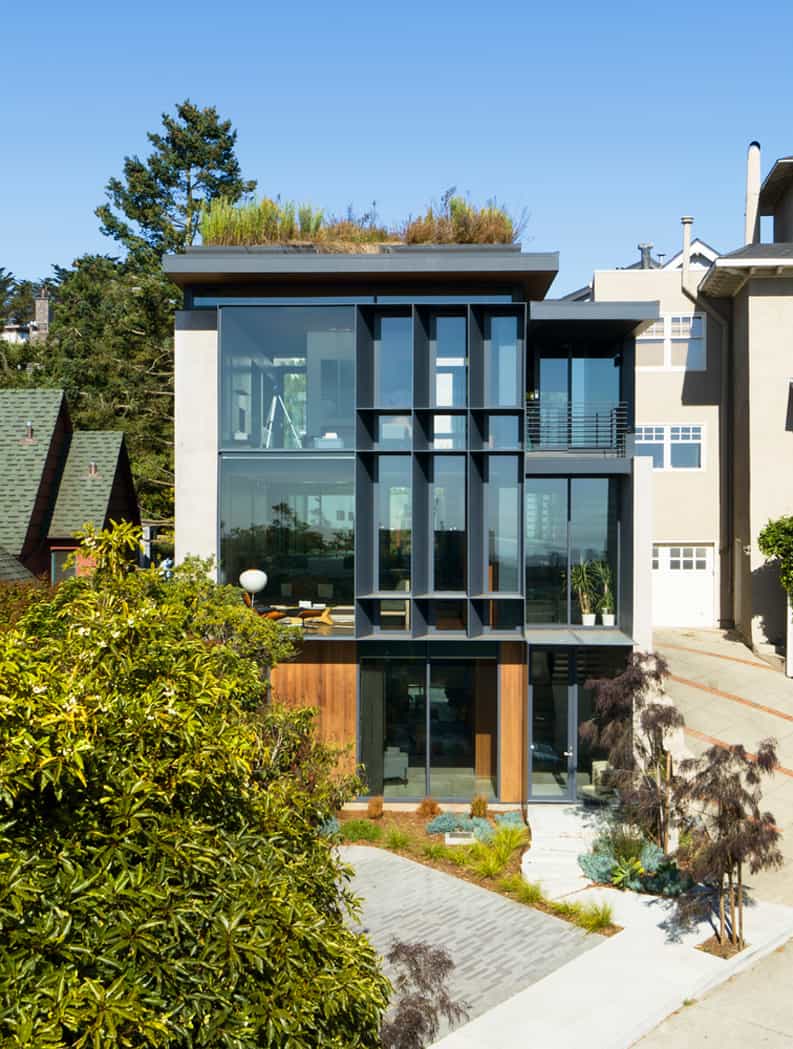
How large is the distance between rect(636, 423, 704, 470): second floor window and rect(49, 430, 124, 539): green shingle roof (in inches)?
594

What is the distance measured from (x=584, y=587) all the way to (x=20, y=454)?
13.4 m

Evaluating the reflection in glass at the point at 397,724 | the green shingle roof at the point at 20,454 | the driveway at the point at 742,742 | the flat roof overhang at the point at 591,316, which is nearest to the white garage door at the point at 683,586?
the driveway at the point at 742,742

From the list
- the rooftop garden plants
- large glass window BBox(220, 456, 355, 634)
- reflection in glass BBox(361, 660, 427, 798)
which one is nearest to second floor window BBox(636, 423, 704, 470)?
the rooftop garden plants

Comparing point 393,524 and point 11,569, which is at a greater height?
point 393,524

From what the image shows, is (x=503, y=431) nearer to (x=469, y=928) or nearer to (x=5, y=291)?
(x=469, y=928)

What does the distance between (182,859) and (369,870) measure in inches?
386

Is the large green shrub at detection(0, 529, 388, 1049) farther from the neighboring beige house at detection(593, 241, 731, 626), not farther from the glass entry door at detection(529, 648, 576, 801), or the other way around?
the neighboring beige house at detection(593, 241, 731, 626)

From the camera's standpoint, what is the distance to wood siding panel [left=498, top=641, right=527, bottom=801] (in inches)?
649

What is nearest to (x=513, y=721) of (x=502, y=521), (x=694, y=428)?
(x=502, y=521)

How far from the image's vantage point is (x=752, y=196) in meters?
28.4

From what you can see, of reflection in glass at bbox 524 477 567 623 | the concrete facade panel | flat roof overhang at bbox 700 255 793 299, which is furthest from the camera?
flat roof overhang at bbox 700 255 793 299

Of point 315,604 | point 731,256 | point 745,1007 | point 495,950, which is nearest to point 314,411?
point 315,604

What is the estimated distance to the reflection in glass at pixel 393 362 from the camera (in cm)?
1636

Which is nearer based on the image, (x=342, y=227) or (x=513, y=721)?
(x=513, y=721)
